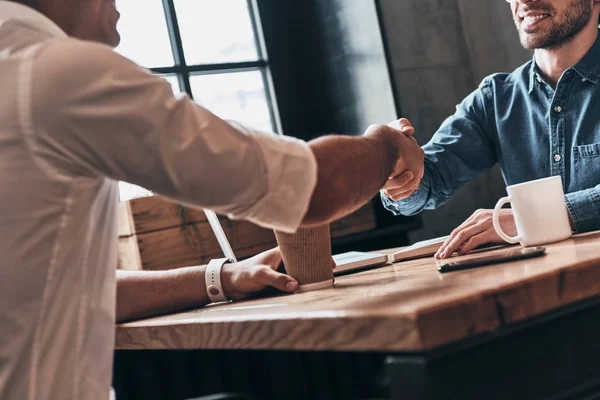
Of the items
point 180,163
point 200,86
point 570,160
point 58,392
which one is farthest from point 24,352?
point 200,86

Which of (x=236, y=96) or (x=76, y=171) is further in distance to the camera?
(x=236, y=96)

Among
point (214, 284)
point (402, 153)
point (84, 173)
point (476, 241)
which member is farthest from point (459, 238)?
point (84, 173)

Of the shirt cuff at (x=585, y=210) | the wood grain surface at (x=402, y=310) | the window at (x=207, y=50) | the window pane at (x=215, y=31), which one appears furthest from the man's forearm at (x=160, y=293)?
the window pane at (x=215, y=31)

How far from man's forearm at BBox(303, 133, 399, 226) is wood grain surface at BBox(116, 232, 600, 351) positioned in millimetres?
133

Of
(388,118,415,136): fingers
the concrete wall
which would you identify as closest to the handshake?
(388,118,415,136): fingers

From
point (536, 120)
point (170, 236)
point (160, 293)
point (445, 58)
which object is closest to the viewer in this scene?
point (160, 293)

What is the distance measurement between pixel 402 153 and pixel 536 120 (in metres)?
0.89

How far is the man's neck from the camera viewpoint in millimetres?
2080

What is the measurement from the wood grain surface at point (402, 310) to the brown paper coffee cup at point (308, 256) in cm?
7

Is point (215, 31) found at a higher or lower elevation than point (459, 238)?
higher

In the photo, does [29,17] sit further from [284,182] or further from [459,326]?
[459,326]

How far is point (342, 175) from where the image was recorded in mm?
1073

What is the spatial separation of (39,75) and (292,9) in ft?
8.14

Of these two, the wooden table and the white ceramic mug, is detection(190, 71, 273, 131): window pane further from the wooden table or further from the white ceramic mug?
the wooden table
